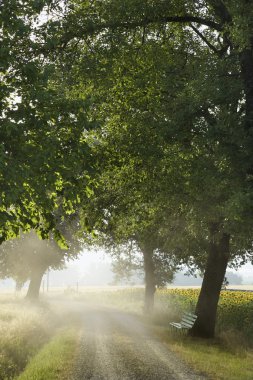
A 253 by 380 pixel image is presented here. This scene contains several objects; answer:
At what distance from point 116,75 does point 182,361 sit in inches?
374

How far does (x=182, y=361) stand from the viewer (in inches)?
566

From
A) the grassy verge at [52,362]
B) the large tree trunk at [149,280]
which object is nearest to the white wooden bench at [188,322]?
the grassy verge at [52,362]

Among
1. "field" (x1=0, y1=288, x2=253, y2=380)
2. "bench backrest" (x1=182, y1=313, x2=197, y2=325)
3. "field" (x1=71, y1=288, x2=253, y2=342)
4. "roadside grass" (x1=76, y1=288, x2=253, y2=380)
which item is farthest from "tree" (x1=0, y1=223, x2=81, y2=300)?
"bench backrest" (x1=182, y1=313, x2=197, y2=325)

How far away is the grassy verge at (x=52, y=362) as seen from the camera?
11.9m

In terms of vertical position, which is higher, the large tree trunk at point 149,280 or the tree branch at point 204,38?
the tree branch at point 204,38

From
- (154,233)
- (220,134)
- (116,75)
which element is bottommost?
(154,233)

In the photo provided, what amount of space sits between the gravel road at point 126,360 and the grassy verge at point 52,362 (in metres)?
0.33

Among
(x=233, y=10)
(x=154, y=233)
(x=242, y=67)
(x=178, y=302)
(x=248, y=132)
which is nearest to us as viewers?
(x=233, y=10)

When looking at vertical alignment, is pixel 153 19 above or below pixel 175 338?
above

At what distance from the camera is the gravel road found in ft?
40.2

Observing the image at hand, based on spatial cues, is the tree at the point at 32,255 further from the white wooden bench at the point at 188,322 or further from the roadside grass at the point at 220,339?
the white wooden bench at the point at 188,322

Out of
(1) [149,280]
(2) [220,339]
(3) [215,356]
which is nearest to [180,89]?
(3) [215,356]

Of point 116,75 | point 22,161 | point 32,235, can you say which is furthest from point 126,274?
point 22,161

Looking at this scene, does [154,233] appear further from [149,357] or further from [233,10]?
[233,10]
